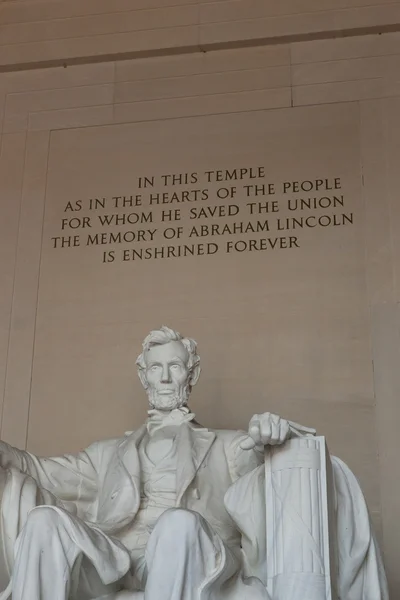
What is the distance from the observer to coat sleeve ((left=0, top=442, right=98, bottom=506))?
4852mm

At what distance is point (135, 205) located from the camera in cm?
667

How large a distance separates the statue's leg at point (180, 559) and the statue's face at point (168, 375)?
1.39 meters

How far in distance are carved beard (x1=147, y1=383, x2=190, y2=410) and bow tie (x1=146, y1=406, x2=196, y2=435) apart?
2cm

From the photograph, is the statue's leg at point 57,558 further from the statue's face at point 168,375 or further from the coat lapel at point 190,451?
the statue's face at point 168,375

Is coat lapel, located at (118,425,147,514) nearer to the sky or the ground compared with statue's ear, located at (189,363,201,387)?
nearer to the ground

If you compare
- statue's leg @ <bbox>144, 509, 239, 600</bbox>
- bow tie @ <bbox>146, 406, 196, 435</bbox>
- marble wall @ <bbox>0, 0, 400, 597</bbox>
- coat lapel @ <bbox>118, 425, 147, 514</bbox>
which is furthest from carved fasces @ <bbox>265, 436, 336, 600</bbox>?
marble wall @ <bbox>0, 0, 400, 597</bbox>

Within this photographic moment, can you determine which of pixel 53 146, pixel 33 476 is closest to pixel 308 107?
pixel 53 146

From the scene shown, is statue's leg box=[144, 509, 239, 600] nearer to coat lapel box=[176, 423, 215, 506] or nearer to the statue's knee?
the statue's knee

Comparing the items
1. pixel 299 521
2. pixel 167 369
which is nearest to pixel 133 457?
pixel 167 369

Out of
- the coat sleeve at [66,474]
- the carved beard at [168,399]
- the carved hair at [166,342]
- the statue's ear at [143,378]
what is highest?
the carved hair at [166,342]

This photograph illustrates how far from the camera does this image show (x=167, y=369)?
4.98 metres

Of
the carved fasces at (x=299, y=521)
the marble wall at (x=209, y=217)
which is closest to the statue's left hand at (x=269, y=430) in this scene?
the carved fasces at (x=299, y=521)

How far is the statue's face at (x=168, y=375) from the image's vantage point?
4.96 meters

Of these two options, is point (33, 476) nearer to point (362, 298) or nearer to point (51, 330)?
point (51, 330)
